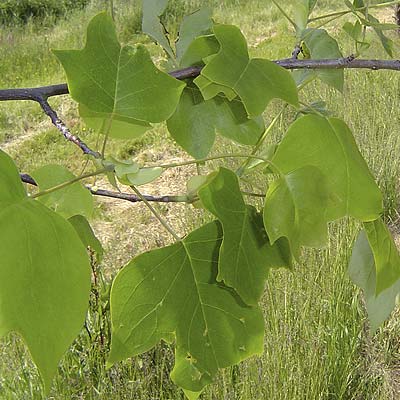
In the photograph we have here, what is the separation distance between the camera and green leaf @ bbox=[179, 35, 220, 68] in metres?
0.27

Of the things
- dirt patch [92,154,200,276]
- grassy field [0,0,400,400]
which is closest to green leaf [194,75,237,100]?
grassy field [0,0,400,400]

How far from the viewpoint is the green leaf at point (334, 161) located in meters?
0.22

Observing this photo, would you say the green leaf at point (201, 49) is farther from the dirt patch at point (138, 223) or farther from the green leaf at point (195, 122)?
the dirt patch at point (138, 223)

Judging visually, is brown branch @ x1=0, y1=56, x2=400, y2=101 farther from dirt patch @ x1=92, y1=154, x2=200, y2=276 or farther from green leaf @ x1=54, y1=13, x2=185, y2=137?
dirt patch @ x1=92, y1=154, x2=200, y2=276

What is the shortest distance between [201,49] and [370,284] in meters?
0.13

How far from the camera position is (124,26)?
473 cm

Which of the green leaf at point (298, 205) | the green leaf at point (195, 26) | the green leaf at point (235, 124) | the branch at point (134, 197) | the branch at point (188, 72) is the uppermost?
the green leaf at point (195, 26)

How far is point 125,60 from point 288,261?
10cm

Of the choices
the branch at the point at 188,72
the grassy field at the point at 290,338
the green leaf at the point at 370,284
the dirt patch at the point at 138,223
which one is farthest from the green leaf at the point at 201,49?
the dirt patch at the point at 138,223

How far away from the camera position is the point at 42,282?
0.58ft

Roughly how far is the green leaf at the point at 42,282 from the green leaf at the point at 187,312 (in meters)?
0.04

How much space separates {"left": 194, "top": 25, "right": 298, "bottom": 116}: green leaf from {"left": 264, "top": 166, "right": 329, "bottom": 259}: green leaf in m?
0.04

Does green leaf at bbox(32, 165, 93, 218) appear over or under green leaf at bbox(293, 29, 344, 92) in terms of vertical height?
under

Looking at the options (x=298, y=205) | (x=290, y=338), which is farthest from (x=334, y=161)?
(x=290, y=338)
